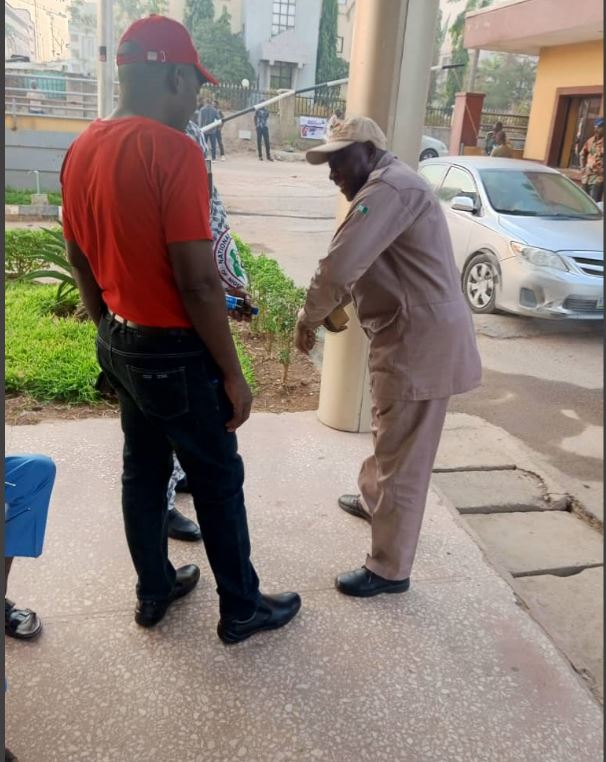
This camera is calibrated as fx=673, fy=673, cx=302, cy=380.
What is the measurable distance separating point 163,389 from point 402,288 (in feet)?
3.06

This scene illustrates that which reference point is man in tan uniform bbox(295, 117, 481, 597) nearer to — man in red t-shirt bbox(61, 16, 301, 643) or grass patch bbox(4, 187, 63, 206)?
man in red t-shirt bbox(61, 16, 301, 643)

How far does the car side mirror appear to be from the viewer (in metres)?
7.16

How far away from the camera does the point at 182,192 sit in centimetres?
174

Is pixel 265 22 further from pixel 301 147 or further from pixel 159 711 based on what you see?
pixel 159 711

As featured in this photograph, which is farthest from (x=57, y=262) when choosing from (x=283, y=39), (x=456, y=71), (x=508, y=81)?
(x=283, y=39)

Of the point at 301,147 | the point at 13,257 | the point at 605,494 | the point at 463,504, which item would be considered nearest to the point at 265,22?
the point at 301,147

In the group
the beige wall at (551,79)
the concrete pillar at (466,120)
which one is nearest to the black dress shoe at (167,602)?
the beige wall at (551,79)

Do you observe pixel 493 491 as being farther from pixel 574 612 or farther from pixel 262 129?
pixel 262 129

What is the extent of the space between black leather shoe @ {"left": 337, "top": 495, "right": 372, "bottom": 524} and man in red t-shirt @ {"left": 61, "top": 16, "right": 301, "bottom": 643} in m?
0.95

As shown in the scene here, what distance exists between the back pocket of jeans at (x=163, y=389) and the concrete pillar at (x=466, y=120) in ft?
53.4

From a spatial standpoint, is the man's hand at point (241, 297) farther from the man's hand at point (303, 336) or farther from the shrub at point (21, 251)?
the shrub at point (21, 251)

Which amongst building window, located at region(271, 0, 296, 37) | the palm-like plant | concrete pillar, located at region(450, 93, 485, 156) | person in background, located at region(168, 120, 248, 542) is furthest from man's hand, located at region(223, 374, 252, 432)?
building window, located at region(271, 0, 296, 37)

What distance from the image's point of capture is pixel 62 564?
272 centimetres

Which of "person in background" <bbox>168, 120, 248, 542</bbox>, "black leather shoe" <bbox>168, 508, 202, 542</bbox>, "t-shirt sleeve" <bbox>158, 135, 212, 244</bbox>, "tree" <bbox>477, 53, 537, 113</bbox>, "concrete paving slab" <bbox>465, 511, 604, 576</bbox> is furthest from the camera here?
"tree" <bbox>477, 53, 537, 113</bbox>
